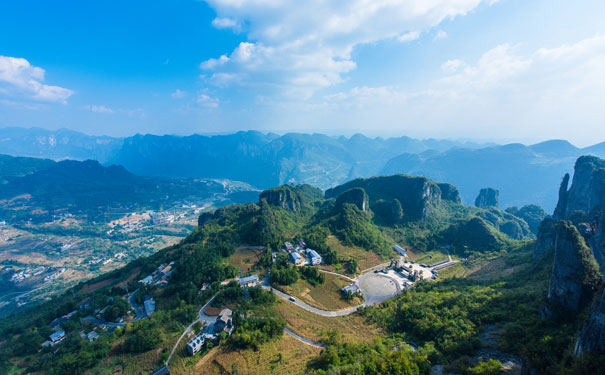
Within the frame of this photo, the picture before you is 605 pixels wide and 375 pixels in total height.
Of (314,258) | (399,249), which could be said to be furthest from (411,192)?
(314,258)

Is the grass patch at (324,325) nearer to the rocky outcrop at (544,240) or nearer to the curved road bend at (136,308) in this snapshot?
the curved road bend at (136,308)

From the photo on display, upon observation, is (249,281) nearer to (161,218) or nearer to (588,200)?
(588,200)

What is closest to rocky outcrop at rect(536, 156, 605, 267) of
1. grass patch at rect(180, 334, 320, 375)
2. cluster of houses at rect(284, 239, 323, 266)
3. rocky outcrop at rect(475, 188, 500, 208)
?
cluster of houses at rect(284, 239, 323, 266)

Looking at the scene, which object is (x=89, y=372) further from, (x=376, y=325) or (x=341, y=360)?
(x=376, y=325)

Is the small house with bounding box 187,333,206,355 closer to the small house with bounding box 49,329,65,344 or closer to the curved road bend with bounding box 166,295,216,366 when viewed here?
the curved road bend with bounding box 166,295,216,366

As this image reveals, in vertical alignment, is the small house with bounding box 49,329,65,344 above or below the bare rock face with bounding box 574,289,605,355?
below

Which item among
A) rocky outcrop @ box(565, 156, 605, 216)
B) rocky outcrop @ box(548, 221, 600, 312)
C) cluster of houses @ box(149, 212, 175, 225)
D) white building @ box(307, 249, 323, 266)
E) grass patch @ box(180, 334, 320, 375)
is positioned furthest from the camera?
cluster of houses @ box(149, 212, 175, 225)

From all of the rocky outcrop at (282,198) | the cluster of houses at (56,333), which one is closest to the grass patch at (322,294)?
the cluster of houses at (56,333)
